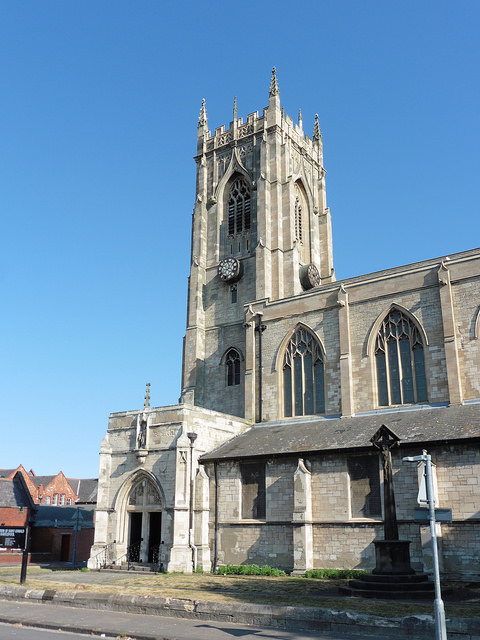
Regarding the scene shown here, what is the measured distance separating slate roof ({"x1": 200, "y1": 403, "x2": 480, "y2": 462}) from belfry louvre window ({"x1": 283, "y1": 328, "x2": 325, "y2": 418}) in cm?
99

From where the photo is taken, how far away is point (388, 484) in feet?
63.4

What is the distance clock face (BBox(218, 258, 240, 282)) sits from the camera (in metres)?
42.0

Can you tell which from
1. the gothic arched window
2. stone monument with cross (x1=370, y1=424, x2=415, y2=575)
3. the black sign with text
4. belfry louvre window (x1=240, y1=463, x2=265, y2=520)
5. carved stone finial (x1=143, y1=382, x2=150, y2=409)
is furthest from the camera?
the gothic arched window

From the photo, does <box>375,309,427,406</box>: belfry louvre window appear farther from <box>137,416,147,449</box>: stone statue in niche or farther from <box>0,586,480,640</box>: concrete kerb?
<box>0,586,480,640</box>: concrete kerb

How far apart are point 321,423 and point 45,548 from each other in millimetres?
21193

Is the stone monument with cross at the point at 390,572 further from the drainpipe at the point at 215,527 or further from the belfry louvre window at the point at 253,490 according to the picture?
the drainpipe at the point at 215,527

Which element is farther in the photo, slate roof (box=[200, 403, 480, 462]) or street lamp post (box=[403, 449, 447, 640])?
slate roof (box=[200, 403, 480, 462])

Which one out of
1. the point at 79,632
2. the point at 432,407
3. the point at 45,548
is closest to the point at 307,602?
the point at 79,632

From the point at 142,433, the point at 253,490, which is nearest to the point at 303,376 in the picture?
the point at 253,490

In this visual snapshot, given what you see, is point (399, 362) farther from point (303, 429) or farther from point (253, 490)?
point (253, 490)

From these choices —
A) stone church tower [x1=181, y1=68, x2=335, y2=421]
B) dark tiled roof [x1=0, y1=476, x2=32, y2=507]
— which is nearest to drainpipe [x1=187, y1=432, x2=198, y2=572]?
stone church tower [x1=181, y1=68, x2=335, y2=421]

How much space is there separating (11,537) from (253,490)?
1943cm

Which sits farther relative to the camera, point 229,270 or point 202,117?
point 202,117

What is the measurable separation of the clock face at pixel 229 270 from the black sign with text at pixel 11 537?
71.3ft
